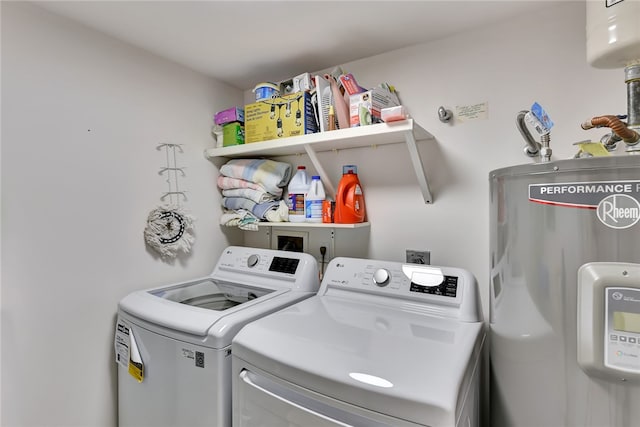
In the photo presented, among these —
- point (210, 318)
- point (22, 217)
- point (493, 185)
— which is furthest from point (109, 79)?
point (493, 185)

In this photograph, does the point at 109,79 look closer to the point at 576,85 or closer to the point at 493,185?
the point at 493,185

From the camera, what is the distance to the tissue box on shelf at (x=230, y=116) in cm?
199

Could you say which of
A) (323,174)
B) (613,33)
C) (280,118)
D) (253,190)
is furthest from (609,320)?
(253,190)

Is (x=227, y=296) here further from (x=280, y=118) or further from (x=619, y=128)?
(x=619, y=128)

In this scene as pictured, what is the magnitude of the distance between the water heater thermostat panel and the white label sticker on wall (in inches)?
39.8

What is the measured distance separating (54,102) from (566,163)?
1.89 m

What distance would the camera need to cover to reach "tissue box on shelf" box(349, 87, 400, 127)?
1512mm

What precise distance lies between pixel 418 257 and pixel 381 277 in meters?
0.37

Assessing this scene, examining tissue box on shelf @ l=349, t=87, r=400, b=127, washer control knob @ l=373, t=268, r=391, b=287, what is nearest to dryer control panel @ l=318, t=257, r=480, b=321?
washer control knob @ l=373, t=268, r=391, b=287

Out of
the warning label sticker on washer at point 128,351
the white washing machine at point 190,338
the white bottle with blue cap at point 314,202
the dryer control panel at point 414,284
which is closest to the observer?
the white washing machine at point 190,338

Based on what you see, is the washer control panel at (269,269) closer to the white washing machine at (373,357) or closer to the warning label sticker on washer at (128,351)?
the white washing machine at (373,357)

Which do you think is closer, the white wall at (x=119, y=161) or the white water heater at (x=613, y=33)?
the white water heater at (x=613, y=33)

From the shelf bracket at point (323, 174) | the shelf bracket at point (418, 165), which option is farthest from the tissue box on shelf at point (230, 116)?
the shelf bracket at point (418, 165)

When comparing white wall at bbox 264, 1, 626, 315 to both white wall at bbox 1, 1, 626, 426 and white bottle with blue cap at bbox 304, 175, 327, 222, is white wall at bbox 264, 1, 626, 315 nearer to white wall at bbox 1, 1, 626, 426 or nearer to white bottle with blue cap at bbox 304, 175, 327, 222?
white wall at bbox 1, 1, 626, 426
